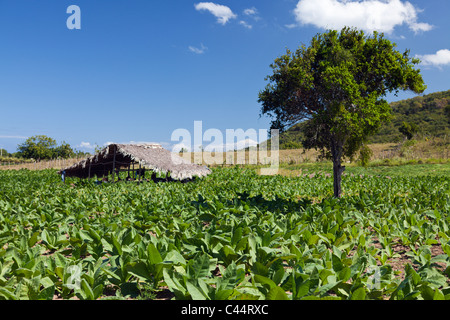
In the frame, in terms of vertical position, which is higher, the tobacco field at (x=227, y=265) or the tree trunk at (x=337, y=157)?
the tree trunk at (x=337, y=157)

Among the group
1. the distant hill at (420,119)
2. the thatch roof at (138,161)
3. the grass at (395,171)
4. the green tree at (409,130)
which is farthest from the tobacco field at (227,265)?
the green tree at (409,130)

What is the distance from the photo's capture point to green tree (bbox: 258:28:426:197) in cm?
1013

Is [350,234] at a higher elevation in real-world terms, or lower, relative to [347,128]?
lower

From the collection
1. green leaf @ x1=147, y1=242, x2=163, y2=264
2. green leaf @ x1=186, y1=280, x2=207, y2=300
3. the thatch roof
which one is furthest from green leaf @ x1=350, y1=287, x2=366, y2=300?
the thatch roof

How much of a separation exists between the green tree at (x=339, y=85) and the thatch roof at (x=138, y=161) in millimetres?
10121

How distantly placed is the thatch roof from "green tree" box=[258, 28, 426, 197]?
10.1m

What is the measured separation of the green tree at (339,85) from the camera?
10133 mm

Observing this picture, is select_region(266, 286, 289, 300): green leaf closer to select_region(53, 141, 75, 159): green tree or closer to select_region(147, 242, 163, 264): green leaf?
select_region(147, 242, 163, 264): green leaf

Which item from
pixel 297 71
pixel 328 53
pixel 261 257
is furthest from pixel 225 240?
pixel 328 53

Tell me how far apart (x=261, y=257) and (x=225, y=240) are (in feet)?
1.97

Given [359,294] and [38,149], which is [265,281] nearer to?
[359,294]

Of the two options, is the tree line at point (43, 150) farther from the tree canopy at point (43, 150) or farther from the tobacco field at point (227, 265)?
the tobacco field at point (227, 265)
